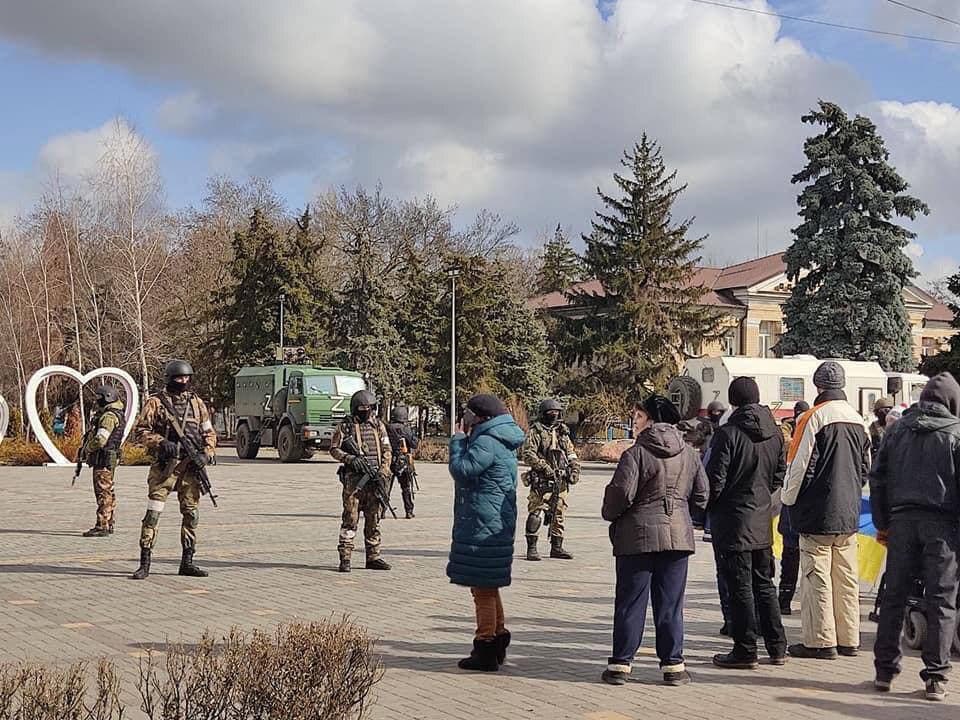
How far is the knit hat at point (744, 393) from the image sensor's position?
8125mm

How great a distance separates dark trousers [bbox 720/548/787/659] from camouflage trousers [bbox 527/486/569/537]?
528cm

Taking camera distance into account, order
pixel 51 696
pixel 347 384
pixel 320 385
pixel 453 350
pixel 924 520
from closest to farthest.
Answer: pixel 51 696, pixel 924 520, pixel 320 385, pixel 347 384, pixel 453 350

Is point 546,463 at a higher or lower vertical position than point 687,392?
lower

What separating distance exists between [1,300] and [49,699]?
56.2m

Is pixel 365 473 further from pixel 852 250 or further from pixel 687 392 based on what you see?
pixel 852 250

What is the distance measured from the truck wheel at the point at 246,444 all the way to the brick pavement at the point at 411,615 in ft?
73.2

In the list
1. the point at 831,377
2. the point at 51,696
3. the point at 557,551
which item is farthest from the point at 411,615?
the point at 51,696

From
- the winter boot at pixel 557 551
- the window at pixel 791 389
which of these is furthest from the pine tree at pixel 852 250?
the winter boot at pixel 557 551

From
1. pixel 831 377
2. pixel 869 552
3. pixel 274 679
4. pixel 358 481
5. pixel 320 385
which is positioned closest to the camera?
pixel 274 679

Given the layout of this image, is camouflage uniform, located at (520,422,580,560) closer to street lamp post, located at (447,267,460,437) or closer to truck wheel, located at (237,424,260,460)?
truck wheel, located at (237,424,260,460)

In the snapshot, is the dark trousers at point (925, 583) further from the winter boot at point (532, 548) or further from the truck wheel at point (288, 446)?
the truck wheel at point (288, 446)

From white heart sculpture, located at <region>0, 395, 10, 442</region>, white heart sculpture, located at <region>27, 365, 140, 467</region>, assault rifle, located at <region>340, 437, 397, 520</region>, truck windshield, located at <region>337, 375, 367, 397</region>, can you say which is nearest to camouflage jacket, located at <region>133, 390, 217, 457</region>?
assault rifle, located at <region>340, 437, 397, 520</region>

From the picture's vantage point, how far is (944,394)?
722 centimetres

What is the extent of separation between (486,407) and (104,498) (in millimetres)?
9006
